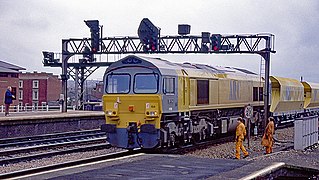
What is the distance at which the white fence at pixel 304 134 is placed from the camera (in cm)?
2003

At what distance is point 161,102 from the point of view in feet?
59.2

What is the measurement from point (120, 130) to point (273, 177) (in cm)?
745

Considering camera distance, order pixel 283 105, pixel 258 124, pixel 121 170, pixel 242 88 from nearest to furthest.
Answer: pixel 121 170, pixel 242 88, pixel 258 124, pixel 283 105

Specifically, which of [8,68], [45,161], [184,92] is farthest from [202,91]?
[8,68]

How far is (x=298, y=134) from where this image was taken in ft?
65.5

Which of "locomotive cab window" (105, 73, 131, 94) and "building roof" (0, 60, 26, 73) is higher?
"building roof" (0, 60, 26, 73)

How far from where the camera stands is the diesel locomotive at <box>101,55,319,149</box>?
59.3ft

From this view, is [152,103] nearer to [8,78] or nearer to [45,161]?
[45,161]

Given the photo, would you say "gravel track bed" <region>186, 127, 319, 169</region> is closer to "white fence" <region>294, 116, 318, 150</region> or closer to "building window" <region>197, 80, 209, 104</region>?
"white fence" <region>294, 116, 318, 150</region>

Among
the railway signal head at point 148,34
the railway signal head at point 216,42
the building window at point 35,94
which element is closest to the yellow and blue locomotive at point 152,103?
the railway signal head at point 148,34

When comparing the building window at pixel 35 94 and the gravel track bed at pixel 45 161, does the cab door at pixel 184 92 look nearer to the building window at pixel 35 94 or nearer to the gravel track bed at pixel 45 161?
the gravel track bed at pixel 45 161

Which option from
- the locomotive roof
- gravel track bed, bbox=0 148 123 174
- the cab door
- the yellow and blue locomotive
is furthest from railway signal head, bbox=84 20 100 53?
gravel track bed, bbox=0 148 123 174

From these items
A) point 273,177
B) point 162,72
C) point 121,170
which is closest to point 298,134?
point 162,72

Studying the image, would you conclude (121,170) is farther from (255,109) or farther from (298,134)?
(255,109)
